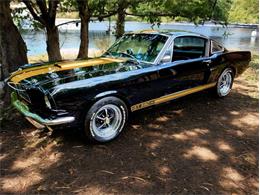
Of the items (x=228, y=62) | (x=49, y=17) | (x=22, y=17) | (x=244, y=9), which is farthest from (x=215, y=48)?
(x=244, y=9)

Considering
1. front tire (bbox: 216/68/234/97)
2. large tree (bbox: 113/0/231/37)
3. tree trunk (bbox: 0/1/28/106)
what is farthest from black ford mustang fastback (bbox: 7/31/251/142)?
large tree (bbox: 113/0/231/37)

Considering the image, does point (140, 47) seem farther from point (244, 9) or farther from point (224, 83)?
point (244, 9)

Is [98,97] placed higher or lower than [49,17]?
lower

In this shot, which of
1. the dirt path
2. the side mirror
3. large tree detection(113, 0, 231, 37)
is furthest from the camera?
large tree detection(113, 0, 231, 37)

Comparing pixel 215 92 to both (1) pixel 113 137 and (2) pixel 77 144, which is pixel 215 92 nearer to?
(1) pixel 113 137

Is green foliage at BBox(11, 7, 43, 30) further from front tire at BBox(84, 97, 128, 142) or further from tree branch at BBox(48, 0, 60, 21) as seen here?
front tire at BBox(84, 97, 128, 142)

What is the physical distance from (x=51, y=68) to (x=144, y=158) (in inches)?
73.5

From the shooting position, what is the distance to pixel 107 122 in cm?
400

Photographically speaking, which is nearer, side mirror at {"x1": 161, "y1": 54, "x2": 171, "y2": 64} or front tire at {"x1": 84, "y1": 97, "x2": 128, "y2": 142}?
front tire at {"x1": 84, "y1": 97, "x2": 128, "y2": 142}

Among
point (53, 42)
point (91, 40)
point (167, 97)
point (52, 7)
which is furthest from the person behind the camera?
point (91, 40)

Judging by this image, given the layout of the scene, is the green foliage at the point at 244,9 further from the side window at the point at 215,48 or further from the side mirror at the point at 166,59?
the side mirror at the point at 166,59

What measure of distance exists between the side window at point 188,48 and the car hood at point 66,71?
2.83 feet

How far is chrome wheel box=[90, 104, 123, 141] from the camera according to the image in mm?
3871

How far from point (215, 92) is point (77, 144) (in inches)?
133
